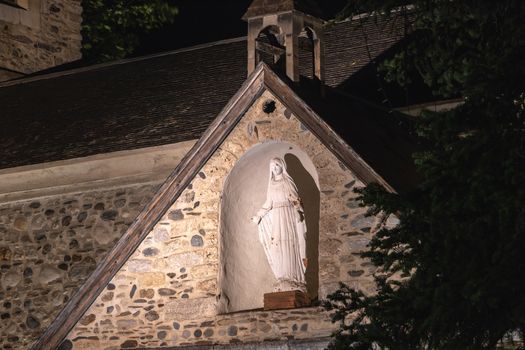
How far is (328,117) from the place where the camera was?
597 inches

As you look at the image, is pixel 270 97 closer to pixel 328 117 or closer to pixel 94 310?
pixel 328 117

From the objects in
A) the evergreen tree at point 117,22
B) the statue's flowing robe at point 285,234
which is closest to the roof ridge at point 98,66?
the evergreen tree at point 117,22

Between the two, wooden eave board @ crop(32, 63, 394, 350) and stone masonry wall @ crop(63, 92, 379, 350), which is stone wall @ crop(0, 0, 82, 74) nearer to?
wooden eave board @ crop(32, 63, 394, 350)

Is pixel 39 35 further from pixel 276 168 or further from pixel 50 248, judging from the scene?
pixel 276 168

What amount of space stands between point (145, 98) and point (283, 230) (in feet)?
17.8

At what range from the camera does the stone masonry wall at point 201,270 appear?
1474 centimetres

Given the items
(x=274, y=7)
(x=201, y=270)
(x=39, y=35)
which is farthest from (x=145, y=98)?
(x=39, y=35)

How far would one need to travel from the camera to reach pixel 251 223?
15.8 meters

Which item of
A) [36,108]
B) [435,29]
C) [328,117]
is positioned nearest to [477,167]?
[435,29]

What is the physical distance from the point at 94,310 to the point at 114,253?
61 centimetres

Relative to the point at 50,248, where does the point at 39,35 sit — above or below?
above

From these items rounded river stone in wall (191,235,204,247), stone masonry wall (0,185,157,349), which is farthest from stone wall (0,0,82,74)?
rounded river stone in wall (191,235,204,247)

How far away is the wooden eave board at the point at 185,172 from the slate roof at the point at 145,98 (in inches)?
107

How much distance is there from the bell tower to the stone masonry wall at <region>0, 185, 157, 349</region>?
3.32 m
